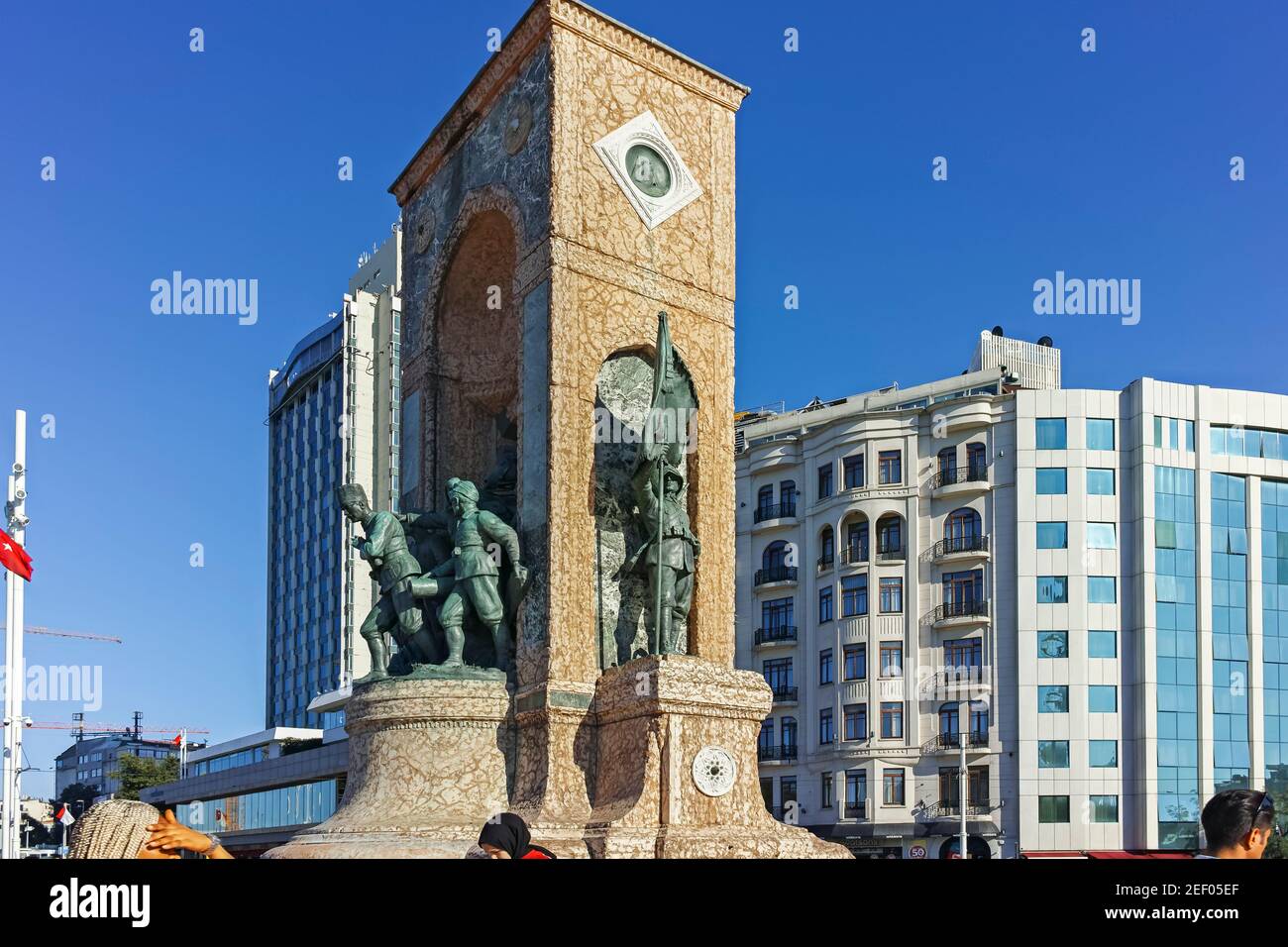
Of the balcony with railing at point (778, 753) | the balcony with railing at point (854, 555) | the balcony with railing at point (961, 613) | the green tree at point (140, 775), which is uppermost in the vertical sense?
the balcony with railing at point (854, 555)

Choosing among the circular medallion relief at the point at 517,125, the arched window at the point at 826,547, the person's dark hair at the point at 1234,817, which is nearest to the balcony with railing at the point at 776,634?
the arched window at the point at 826,547

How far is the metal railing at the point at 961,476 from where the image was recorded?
56.3m

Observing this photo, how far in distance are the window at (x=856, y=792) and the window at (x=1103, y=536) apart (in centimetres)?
1243

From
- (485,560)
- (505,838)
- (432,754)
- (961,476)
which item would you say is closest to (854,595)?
(961,476)

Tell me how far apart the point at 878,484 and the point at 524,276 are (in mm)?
38965

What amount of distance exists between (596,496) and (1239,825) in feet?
50.1

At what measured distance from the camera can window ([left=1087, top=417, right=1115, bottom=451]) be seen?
55.1 meters

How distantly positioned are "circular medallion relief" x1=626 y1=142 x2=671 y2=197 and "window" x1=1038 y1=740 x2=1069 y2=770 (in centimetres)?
3659

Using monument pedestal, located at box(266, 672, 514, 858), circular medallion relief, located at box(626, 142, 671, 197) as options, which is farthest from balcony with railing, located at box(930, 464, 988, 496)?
monument pedestal, located at box(266, 672, 514, 858)

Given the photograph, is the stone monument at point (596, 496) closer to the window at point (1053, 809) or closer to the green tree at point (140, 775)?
the window at point (1053, 809)

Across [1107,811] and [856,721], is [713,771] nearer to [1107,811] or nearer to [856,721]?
[1107,811]

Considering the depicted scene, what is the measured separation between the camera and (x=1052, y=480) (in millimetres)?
55281

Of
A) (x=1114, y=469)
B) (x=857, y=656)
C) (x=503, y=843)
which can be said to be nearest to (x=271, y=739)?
(x=857, y=656)
